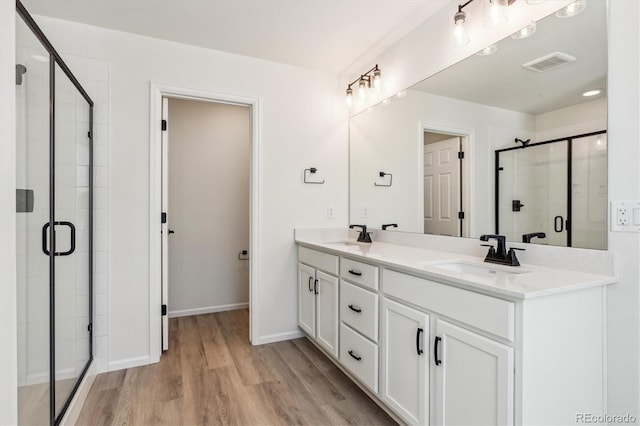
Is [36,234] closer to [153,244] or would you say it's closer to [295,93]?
[153,244]

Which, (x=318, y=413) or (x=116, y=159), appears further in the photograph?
(x=116, y=159)

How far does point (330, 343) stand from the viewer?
233 centimetres

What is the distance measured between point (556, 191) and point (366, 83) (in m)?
1.77

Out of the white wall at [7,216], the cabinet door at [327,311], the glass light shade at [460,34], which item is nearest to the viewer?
the white wall at [7,216]

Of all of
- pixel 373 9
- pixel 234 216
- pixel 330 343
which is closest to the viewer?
pixel 373 9

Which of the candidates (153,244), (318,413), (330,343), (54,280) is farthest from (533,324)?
(153,244)

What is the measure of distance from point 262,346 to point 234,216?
1.58m

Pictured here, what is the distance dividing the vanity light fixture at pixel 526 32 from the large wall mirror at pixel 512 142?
0.02 m

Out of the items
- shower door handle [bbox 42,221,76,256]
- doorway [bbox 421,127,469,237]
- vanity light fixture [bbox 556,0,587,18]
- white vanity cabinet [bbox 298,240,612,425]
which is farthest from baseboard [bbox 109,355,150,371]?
vanity light fixture [bbox 556,0,587,18]

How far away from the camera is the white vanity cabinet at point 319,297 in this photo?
7.54ft

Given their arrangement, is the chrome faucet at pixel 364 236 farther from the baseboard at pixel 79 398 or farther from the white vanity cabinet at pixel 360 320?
the baseboard at pixel 79 398

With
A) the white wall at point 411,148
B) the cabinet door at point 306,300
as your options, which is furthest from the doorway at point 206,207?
the white wall at point 411,148

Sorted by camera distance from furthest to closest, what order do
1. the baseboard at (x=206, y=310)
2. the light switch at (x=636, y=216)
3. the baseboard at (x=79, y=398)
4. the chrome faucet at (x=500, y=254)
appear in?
the baseboard at (x=206, y=310) < the baseboard at (x=79, y=398) < the chrome faucet at (x=500, y=254) < the light switch at (x=636, y=216)

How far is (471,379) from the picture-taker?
1.27 metres
